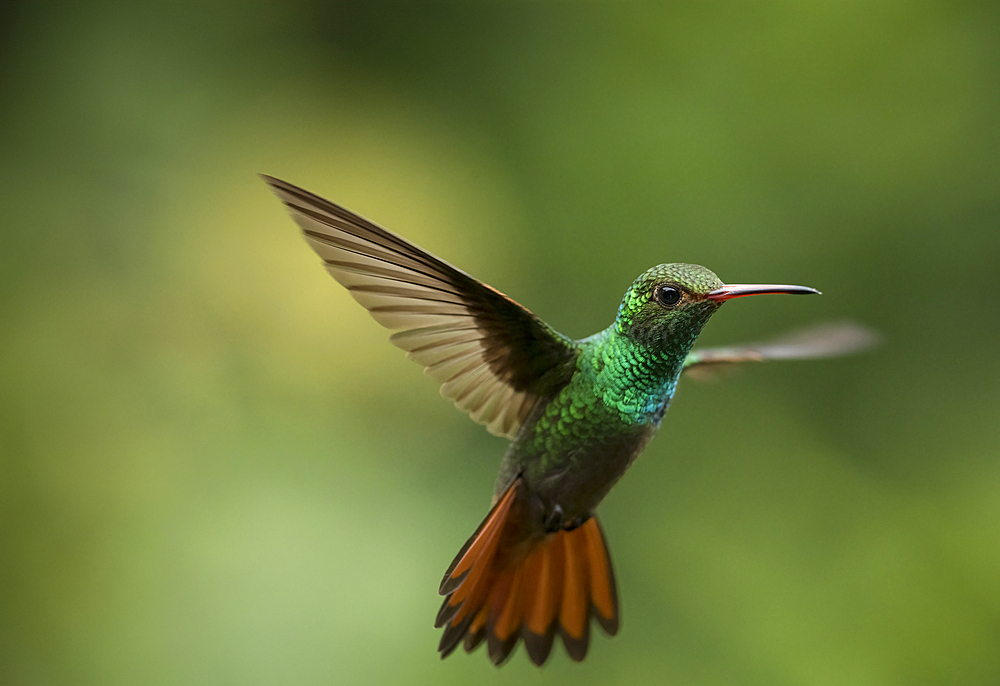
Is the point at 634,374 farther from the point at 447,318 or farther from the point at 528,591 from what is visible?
the point at 528,591

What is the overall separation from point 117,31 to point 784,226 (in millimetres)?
1522

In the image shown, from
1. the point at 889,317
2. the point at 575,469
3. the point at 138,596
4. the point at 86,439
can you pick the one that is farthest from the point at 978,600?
the point at 86,439

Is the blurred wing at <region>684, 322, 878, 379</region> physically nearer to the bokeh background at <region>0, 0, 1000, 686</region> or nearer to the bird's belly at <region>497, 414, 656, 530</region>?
the bird's belly at <region>497, 414, 656, 530</region>

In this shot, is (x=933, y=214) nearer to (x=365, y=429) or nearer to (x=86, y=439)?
(x=365, y=429)

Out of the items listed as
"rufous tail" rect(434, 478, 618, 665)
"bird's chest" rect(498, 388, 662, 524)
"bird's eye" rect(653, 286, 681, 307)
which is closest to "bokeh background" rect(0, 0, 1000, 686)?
"rufous tail" rect(434, 478, 618, 665)

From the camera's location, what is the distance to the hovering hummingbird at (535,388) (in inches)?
21.7

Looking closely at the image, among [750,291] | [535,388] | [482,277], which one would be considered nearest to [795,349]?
[535,388]

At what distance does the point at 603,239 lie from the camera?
5.81ft

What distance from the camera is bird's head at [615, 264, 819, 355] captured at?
0.52m

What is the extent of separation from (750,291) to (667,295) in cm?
9

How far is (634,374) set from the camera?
61 cm

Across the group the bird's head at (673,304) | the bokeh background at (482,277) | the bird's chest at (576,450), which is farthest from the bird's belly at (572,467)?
the bokeh background at (482,277)

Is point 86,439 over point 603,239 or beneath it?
beneath

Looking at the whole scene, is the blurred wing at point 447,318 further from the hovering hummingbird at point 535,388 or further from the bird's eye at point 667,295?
the bird's eye at point 667,295
